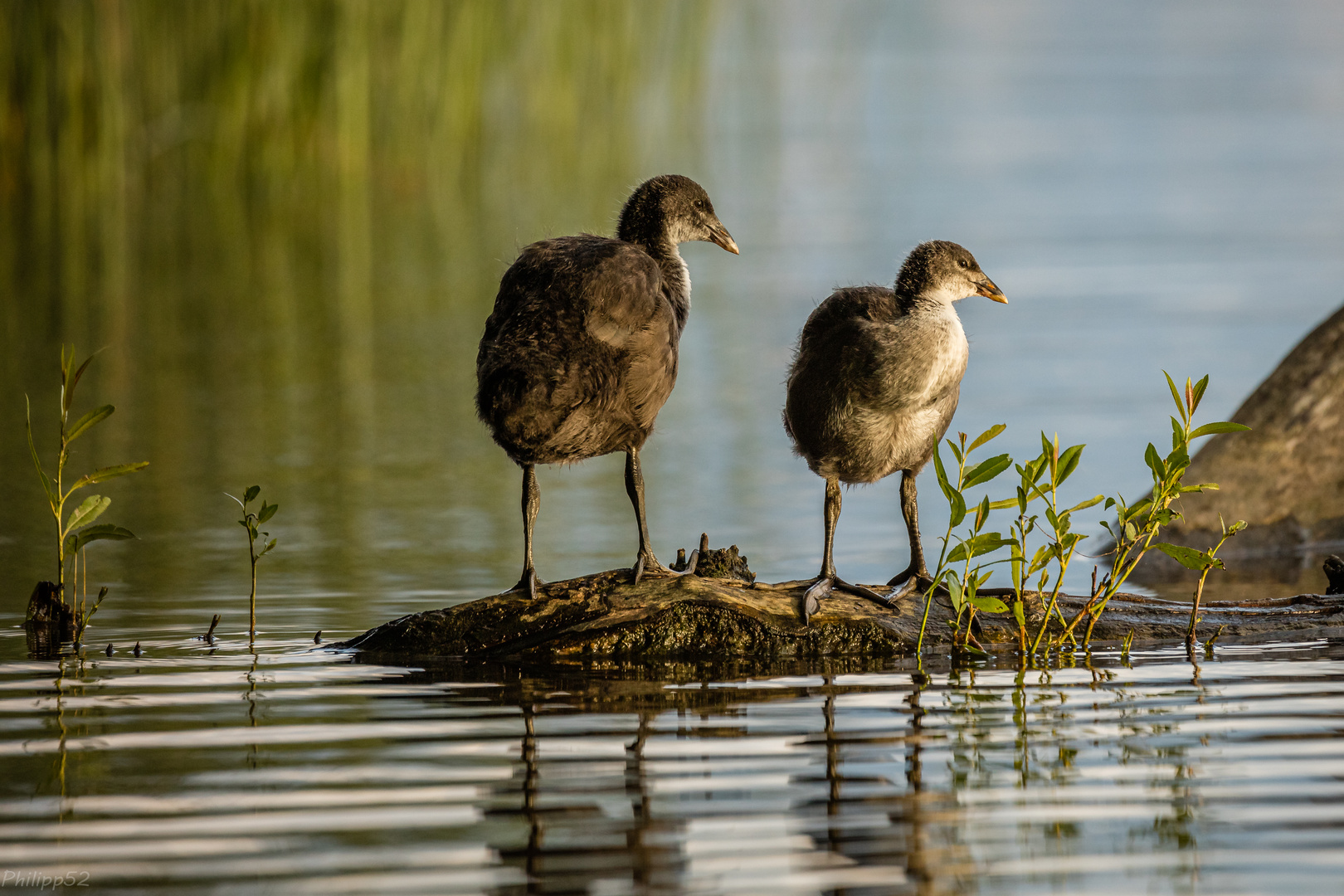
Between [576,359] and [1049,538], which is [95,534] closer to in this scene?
[576,359]

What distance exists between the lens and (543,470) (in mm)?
12438

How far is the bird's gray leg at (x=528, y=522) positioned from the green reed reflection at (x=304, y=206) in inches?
83.0

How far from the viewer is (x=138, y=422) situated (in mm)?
13445

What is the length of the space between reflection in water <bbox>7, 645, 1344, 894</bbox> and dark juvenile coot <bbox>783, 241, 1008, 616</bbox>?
1024mm

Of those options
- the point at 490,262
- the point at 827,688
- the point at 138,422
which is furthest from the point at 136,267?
the point at 827,688

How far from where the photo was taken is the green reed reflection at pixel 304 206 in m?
12.8

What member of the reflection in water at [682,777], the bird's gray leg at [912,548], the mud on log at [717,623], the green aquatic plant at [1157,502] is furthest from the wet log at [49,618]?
the green aquatic plant at [1157,502]

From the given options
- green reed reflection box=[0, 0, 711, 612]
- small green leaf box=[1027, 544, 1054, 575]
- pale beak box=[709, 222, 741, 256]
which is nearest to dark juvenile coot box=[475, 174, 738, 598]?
pale beak box=[709, 222, 741, 256]

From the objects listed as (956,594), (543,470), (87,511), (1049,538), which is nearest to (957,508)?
(956,594)

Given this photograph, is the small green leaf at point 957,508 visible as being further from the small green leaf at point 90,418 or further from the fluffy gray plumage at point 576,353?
the small green leaf at point 90,418

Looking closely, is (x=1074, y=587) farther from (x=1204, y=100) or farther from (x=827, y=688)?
(x=1204, y=100)

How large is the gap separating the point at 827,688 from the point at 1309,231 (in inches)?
731

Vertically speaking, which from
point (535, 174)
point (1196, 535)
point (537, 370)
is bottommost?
point (1196, 535)

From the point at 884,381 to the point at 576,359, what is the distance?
3.93ft
